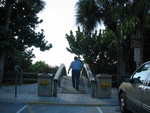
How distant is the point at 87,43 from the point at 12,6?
9148 mm

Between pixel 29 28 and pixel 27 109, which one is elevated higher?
pixel 29 28

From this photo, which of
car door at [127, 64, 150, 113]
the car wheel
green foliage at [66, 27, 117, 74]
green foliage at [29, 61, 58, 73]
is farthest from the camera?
green foliage at [66, 27, 117, 74]

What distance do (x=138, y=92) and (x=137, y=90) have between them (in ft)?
0.43

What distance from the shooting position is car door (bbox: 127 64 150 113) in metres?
7.94

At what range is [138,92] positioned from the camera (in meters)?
8.09

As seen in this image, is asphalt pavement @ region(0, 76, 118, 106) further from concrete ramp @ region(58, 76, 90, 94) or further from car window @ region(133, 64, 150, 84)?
car window @ region(133, 64, 150, 84)

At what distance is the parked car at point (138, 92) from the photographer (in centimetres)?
751

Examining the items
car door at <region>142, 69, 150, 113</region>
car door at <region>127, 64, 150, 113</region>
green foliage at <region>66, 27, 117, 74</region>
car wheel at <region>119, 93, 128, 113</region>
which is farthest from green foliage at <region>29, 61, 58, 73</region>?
car door at <region>142, 69, 150, 113</region>

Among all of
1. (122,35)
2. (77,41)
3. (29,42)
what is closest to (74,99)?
(29,42)

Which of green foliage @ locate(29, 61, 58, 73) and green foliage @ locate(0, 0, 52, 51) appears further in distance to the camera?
green foliage @ locate(29, 61, 58, 73)

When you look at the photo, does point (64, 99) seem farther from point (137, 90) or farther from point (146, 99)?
point (146, 99)

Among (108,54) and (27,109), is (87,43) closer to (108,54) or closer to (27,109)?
(108,54)

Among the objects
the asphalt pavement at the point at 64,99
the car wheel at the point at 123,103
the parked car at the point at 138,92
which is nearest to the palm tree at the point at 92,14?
the asphalt pavement at the point at 64,99

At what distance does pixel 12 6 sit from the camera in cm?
1836
